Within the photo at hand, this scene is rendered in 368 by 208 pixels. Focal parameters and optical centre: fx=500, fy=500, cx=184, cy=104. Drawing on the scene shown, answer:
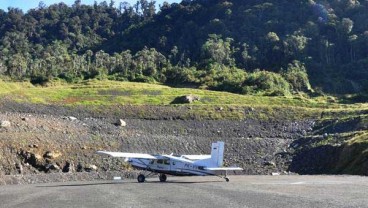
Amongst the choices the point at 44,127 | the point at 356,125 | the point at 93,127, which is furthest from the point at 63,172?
the point at 356,125

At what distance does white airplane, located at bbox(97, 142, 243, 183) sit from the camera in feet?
113

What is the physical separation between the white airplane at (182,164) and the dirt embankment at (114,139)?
196 inches

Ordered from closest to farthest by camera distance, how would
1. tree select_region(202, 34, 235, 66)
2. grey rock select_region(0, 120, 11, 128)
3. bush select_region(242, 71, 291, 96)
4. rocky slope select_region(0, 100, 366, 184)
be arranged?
rocky slope select_region(0, 100, 366, 184) < grey rock select_region(0, 120, 11, 128) < bush select_region(242, 71, 291, 96) < tree select_region(202, 34, 235, 66)

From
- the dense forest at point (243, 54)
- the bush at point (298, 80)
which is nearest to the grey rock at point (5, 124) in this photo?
the dense forest at point (243, 54)

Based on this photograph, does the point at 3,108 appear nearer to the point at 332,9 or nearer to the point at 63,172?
the point at 63,172

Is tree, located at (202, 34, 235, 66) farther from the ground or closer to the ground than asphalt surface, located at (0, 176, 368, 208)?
farther from the ground

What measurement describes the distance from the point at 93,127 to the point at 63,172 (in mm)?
12348

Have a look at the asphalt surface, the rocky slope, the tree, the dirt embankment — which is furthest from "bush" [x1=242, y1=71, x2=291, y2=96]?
the asphalt surface

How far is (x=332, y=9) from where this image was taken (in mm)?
164625

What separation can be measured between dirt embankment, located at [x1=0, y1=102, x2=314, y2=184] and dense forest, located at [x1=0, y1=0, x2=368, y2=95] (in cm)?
3623

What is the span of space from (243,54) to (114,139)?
318 ft

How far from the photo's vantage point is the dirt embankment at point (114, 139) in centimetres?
4031

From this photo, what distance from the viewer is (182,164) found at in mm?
35031

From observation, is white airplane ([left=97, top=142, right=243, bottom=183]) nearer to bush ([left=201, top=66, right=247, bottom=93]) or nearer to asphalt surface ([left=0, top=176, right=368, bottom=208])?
asphalt surface ([left=0, top=176, right=368, bottom=208])
